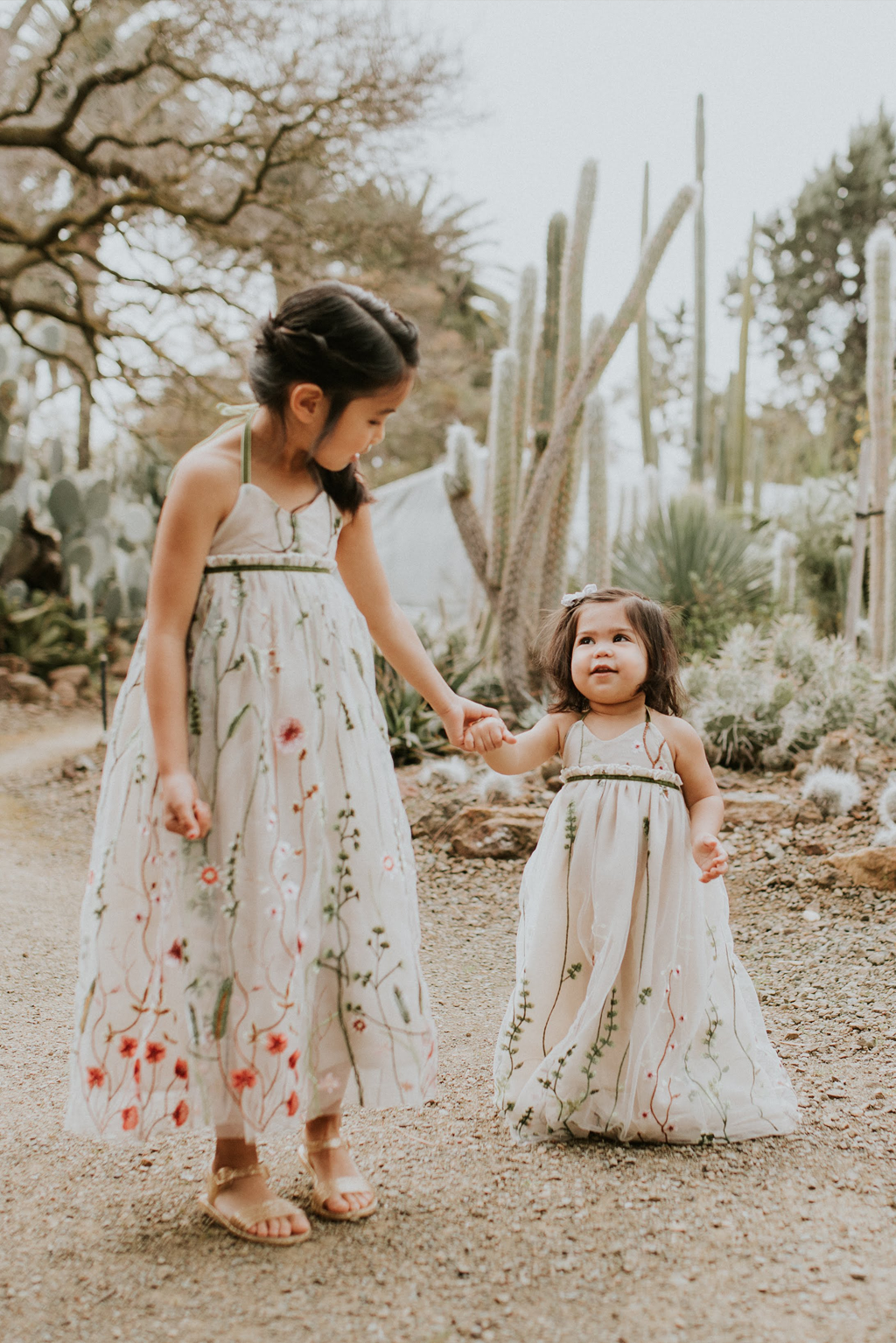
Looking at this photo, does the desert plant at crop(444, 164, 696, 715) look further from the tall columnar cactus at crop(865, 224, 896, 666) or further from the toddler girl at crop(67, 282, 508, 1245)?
the toddler girl at crop(67, 282, 508, 1245)

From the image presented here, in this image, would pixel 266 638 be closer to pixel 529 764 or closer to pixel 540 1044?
pixel 529 764

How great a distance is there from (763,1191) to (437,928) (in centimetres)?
182

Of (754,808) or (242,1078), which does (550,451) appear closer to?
(754,808)

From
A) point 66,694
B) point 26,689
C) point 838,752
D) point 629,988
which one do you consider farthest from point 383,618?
point 66,694

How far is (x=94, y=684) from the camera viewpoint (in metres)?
8.41

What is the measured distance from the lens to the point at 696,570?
7.58 meters

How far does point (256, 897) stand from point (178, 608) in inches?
17.4

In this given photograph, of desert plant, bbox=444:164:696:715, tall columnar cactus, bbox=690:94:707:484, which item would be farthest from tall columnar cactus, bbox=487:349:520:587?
tall columnar cactus, bbox=690:94:707:484

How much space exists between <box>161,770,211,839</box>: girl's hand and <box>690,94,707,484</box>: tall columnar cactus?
10.4m

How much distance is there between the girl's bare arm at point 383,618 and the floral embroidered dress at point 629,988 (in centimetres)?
25

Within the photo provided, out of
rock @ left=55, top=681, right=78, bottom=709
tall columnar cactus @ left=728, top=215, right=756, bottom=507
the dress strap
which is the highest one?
tall columnar cactus @ left=728, top=215, right=756, bottom=507

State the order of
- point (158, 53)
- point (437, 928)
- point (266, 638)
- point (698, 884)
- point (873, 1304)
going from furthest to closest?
point (158, 53) < point (437, 928) < point (698, 884) < point (266, 638) < point (873, 1304)

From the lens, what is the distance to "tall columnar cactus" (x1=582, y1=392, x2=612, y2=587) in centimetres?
609

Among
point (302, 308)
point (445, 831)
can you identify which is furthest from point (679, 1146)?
point (445, 831)
